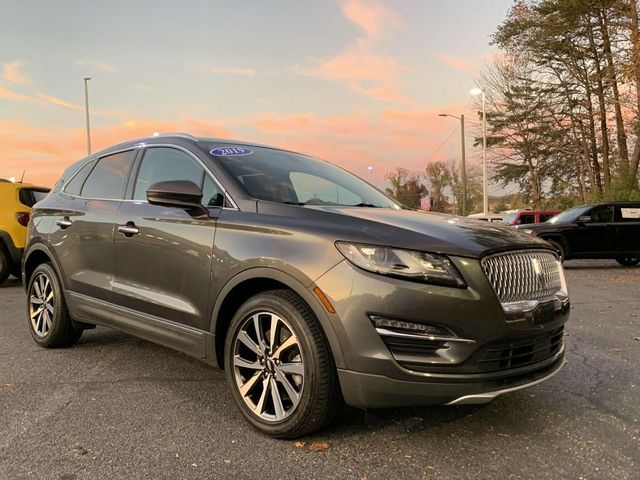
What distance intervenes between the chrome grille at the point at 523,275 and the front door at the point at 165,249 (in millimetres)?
1644

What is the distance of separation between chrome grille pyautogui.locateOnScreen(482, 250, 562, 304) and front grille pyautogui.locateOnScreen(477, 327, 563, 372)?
8.3 inches

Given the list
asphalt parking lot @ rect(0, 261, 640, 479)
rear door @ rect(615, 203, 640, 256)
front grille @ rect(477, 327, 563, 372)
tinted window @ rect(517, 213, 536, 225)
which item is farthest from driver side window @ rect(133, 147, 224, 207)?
tinted window @ rect(517, 213, 536, 225)

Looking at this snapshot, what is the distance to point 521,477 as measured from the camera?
258cm

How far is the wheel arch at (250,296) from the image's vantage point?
9.05 feet

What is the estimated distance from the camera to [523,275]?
2895 millimetres

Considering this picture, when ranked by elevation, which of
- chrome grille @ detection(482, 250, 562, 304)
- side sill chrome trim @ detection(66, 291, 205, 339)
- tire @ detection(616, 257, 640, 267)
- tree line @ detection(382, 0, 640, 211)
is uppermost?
tree line @ detection(382, 0, 640, 211)

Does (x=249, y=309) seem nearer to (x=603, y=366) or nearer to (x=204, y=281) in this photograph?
(x=204, y=281)

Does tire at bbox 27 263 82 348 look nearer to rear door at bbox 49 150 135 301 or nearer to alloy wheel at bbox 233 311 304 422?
rear door at bbox 49 150 135 301

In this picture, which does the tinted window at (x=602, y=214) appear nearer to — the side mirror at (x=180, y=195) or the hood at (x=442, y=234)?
the hood at (x=442, y=234)

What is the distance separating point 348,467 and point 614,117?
3018 centimetres

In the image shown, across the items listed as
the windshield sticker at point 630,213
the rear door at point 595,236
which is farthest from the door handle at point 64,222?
the windshield sticker at point 630,213

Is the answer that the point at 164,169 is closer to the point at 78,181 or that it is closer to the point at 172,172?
the point at 172,172

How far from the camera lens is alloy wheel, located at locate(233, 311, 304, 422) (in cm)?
293

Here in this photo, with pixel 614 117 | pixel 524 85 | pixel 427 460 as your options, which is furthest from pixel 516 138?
pixel 427 460
